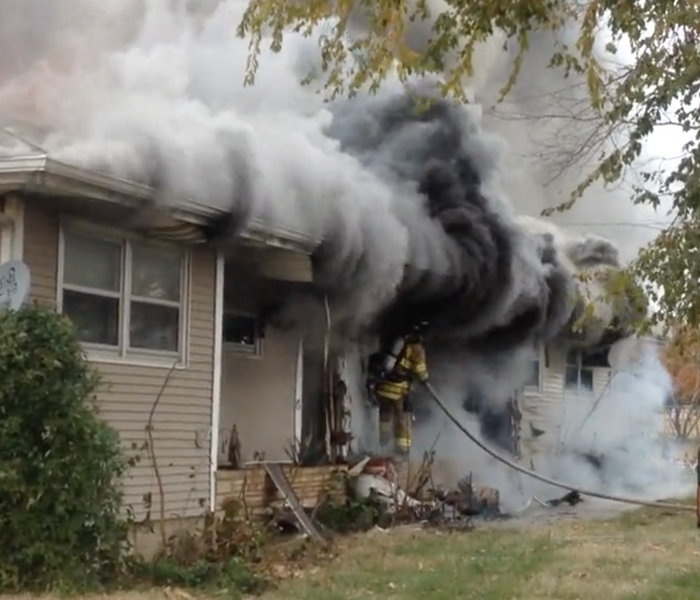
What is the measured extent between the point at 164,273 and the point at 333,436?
3876mm

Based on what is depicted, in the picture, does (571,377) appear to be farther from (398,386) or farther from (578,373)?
(398,386)

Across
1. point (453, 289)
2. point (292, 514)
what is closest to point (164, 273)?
point (292, 514)

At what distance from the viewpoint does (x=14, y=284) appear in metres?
8.95

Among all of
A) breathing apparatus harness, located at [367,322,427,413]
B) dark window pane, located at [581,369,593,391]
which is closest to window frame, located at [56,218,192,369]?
breathing apparatus harness, located at [367,322,427,413]

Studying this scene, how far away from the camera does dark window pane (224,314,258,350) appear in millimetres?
13156

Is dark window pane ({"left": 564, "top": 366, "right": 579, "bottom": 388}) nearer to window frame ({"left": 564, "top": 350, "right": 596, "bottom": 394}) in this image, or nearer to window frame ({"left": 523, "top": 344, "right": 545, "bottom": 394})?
window frame ({"left": 564, "top": 350, "right": 596, "bottom": 394})

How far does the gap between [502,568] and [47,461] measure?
12.4 feet

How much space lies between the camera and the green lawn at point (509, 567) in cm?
900

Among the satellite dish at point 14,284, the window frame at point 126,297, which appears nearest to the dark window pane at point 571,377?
the window frame at point 126,297

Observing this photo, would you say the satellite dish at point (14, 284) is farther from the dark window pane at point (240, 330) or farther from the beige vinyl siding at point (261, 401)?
the beige vinyl siding at point (261, 401)

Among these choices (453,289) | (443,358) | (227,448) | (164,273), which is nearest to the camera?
(164,273)

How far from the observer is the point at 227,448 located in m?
12.6

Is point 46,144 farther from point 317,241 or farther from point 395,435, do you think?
point 395,435

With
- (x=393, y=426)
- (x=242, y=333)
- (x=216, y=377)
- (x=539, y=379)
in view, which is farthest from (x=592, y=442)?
(x=216, y=377)
